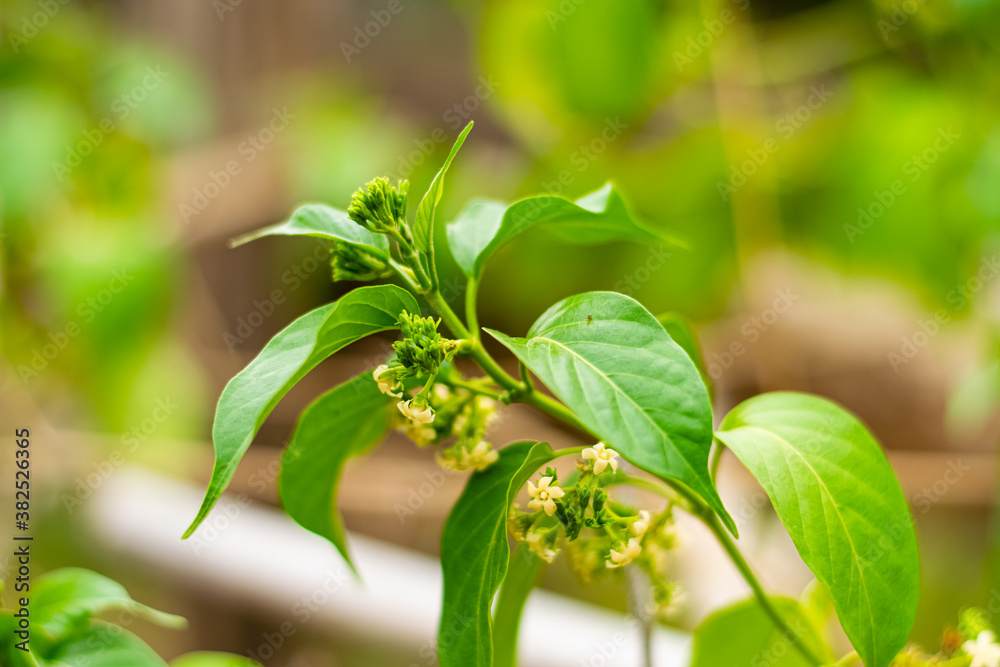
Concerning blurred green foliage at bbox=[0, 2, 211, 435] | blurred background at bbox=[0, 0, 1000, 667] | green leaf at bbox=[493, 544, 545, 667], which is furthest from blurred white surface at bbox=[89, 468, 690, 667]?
green leaf at bbox=[493, 544, 545, 667]

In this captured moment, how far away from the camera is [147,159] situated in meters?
1.34

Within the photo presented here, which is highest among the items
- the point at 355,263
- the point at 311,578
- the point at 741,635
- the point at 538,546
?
the point at 355,263

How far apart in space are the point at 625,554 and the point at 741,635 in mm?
150

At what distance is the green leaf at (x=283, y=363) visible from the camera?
23 centimetres

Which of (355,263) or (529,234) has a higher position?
(355,263)

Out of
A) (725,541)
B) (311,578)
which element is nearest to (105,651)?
(725,541)

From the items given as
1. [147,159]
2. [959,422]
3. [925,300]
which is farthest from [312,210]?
[959,422]

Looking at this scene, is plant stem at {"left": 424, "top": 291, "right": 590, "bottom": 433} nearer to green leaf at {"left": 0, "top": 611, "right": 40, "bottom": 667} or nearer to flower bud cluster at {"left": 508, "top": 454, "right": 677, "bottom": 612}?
flower bud cluster at {"left": 508, "top": 454, "right": 677, "bottom": 612}

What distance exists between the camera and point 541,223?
31 centimetres

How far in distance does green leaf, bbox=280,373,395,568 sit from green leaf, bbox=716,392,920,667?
15 centimetres

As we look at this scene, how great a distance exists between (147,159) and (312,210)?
1213mm

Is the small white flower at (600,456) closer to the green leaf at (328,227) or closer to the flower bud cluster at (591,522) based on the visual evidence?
the flower bud cluster at (591,522)

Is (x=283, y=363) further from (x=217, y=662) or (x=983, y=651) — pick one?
(x=983, y=651)

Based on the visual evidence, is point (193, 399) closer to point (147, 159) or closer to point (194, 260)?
point (194, 260)
